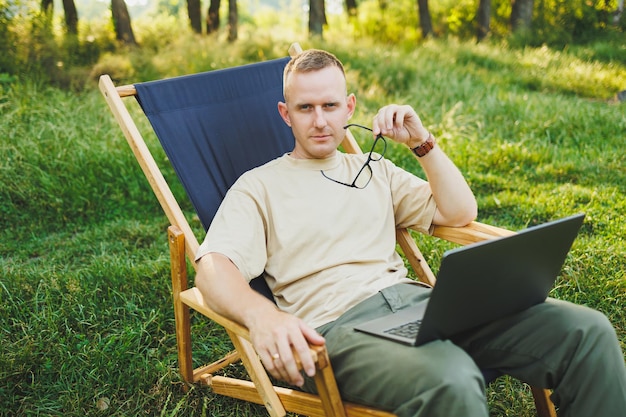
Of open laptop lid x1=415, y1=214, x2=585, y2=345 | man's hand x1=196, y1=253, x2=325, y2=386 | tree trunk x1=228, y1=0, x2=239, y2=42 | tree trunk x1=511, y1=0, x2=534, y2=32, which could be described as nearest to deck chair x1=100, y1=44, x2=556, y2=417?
man's hand x1=196, y1=253, x2=325, y2=386

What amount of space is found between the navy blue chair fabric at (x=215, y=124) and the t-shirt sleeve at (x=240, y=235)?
0.44 meters

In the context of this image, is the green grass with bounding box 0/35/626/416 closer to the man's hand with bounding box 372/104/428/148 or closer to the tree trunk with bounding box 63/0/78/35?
the man's hand with bounding box 372/104/428/148

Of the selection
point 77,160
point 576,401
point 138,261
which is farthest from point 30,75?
point 576,401

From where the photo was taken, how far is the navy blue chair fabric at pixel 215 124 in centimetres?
290

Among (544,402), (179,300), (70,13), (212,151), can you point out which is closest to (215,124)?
(212,151)

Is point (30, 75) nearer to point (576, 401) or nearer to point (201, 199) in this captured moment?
point (201, 199)

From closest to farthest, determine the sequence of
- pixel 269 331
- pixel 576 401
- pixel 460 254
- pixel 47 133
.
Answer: pixel 460 254 → pixel 269 331 → pixel 576 401 → pixel 47 133

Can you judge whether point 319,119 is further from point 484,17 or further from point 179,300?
point 484,17

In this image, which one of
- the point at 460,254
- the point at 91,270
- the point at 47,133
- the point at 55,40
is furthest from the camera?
the point at 55,40

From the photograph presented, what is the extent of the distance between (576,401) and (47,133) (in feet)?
16.2

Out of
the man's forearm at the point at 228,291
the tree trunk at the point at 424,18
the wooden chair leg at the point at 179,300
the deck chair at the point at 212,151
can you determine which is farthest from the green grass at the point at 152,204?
the tree trunk at the point at 424,18

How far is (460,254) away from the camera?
170 centimetres

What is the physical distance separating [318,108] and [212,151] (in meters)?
0.69

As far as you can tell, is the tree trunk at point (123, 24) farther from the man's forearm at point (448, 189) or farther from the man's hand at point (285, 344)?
the man's hand at point (285, 344)
